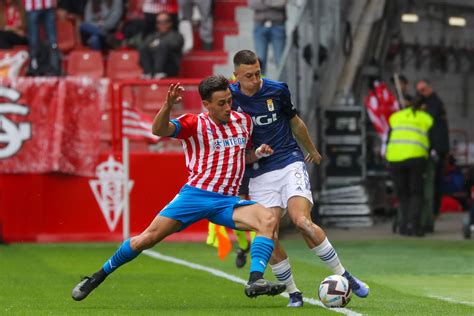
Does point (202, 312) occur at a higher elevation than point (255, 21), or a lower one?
lower

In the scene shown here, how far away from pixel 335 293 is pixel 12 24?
599 inches

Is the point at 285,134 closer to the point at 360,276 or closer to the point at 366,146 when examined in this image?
the point at 360,276

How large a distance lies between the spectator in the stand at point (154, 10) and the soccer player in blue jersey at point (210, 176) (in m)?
13.3

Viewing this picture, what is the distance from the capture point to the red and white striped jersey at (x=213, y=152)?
36.0ft

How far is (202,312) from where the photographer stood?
A: 10562 millimetres

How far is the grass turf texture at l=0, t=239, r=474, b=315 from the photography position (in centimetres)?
1096

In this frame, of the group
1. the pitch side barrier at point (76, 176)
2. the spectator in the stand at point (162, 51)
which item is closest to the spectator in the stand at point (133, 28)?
the spectator in the stand at point (162, 51)

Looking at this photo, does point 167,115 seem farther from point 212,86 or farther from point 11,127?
point 11,127

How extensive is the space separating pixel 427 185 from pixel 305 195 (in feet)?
35.4

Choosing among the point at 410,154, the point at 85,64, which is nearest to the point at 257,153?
the point at 410,154

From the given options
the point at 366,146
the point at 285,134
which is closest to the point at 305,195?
the point at 285,134

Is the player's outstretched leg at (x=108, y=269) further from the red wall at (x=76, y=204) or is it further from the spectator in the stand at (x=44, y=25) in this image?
the spectator in the stand at (x=44, y=25)

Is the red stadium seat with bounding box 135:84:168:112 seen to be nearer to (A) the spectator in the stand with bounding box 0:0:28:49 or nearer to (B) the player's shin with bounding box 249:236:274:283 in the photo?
(A) the spectator in the stand with bounding box 0:0:28:49

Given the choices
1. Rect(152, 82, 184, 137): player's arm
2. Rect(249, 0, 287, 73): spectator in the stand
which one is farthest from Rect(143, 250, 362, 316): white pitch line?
Rect(249, 0, 287, 73): spectator in the stand
